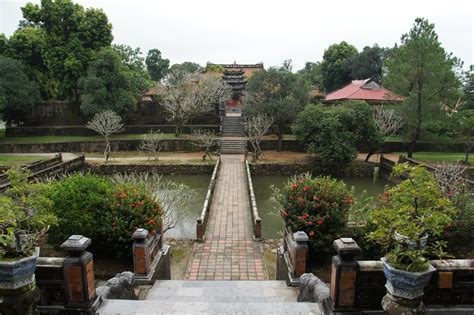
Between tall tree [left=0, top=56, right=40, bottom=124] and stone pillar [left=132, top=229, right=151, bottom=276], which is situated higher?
tall tree [left=0, top=56, right=40, bottom=124]

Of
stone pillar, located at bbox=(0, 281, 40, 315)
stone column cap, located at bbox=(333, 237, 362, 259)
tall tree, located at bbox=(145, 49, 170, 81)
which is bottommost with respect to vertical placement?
stone pillar, located at bbox=(0, 281, 40, 315)

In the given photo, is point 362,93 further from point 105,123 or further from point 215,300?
point 215,300

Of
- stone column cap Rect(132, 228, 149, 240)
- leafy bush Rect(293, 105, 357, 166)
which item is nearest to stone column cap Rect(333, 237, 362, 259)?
stone column cap Rect(132, 228, 149, 240)

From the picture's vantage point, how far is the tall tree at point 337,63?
35.9 m

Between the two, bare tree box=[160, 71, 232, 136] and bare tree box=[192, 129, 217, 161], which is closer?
bare tree box=[192, 129, 217, 161]

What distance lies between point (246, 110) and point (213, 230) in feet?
46.3

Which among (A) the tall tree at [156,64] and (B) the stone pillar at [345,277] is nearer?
(B) the stone pillar at [345,277]

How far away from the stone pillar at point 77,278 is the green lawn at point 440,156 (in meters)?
20.8

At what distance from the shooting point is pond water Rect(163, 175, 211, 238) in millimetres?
10880

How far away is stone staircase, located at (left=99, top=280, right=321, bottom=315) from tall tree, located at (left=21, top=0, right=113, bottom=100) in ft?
76.6

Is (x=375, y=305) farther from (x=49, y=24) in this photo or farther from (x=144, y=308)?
(x=49, y=24)

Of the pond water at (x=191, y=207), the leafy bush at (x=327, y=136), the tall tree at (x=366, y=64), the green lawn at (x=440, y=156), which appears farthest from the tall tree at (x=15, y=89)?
the tall tree at (x=366, y=64)

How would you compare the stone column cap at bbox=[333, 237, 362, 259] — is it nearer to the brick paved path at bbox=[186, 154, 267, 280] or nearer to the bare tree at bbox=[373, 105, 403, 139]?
the brick paved path at bbox=[186, 154, 267, 280]

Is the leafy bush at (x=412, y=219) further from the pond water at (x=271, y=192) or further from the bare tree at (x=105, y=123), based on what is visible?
the bare tree at (x=105, y=123)
